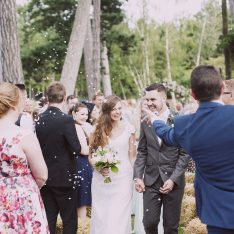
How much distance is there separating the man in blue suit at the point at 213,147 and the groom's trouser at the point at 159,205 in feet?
7.71

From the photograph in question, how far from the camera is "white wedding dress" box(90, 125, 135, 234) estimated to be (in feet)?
24.1

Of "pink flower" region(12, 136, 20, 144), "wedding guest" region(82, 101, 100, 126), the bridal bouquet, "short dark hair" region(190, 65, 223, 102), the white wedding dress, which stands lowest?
the white wedding dress

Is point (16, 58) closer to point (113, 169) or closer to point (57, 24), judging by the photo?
point (113, 169)

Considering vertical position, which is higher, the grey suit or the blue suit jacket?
the blue suit jacket

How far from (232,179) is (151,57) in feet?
164

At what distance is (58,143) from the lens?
6801 millimetres

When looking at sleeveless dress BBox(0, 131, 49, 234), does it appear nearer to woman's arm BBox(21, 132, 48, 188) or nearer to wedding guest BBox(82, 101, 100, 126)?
woman's arm BBox(21, 132, 48, 188)

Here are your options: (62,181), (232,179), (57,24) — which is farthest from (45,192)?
(57,24)

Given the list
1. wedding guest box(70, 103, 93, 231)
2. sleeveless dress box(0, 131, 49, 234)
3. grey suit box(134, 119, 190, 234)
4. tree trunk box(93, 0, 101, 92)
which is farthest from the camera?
tree trunk box(93, 0, 101, 92)

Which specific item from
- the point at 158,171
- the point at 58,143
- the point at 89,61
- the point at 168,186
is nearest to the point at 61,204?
the point at 58,143

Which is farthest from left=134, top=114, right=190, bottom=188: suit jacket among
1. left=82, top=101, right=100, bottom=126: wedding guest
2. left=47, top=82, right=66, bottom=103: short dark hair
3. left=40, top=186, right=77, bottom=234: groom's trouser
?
left=82, top=101, right=100, bottom=126: wedding guest

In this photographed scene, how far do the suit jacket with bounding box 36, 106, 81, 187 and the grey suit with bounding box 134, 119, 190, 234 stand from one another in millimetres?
848

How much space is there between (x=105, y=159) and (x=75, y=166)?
394mm

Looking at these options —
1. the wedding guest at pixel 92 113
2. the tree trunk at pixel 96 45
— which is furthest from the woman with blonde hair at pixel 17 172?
the tree trunk at pixel 96 45
